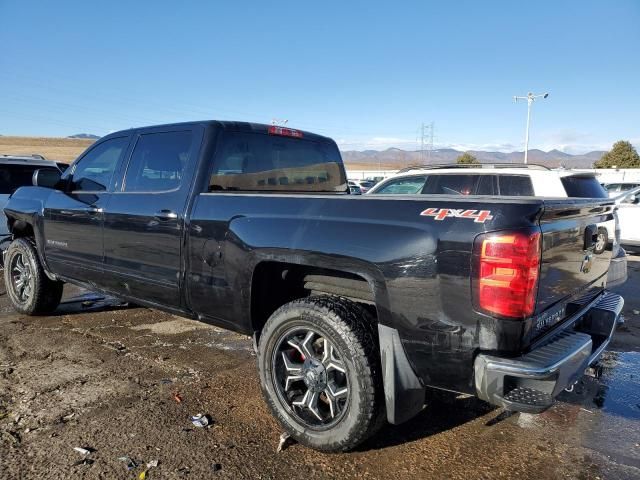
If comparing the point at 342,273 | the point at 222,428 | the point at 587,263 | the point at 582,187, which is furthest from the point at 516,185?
the point at 222,428

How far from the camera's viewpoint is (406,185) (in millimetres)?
8219

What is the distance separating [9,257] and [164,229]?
126 inches

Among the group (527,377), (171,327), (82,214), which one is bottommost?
(171,327)

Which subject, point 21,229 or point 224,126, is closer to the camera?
point 224,126

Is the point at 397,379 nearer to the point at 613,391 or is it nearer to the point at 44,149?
the point at 613,391

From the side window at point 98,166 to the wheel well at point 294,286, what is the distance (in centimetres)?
208

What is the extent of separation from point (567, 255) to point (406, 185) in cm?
565

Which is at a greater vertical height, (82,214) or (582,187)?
(582,187)

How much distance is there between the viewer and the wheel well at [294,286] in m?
2.91

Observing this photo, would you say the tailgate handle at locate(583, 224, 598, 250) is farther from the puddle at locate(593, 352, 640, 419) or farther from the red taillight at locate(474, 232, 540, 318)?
the puddle at locate(593, 352, 640, 419)

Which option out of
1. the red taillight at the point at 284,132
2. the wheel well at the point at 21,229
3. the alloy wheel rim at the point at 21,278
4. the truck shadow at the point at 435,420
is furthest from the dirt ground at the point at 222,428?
the red taillight at the point at 284,132

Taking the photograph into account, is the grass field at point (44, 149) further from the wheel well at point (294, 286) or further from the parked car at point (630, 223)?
the wheel well at point (294, 286)

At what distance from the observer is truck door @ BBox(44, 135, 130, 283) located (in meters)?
4.41

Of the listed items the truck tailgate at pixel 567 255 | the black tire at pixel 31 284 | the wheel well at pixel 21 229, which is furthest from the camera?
the wheel well at pixel 21 229
